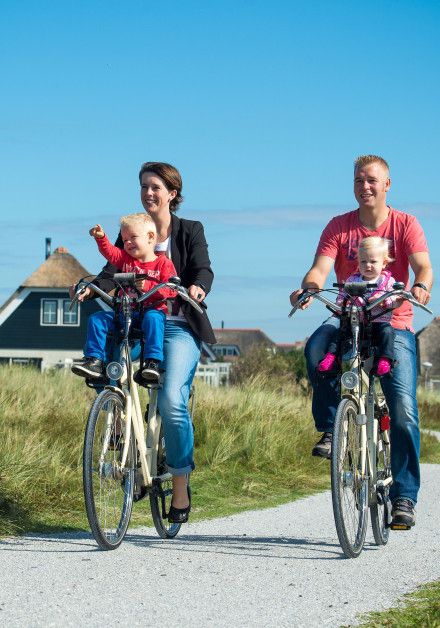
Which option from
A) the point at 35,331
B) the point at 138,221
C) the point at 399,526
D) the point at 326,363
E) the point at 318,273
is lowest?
the point at 399,526

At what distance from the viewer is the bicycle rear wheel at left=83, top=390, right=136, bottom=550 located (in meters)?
5.95

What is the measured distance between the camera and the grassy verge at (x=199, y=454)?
25.9 ft

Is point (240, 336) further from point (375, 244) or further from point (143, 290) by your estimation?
point (375, 244)

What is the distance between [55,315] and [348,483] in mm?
51174

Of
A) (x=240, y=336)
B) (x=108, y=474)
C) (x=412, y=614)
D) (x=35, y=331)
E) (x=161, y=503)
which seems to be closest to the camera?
(x=412, y=614)

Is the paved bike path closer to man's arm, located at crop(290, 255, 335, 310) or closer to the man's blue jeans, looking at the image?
the man's blue jeans

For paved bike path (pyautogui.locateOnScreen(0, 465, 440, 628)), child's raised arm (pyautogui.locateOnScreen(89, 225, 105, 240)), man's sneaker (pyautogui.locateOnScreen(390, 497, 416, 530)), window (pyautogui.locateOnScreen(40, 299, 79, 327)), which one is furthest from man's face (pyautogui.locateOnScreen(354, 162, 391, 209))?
window (pyautogui.locateOnScreen(40, 299, 79, 327))

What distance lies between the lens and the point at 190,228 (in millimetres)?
7152

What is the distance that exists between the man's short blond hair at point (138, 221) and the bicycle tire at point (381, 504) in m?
1.79

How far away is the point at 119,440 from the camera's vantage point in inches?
250

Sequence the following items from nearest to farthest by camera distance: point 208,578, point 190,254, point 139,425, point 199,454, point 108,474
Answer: point 208,578 → point 108,474 → point 139,425 → point 190,254 → point 199,454

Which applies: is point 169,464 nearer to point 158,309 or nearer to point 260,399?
point 158,309

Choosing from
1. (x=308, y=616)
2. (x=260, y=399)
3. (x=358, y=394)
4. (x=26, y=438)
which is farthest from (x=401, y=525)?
(x=260, y=399)

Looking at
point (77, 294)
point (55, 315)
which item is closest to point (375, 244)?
point (77, 294)
